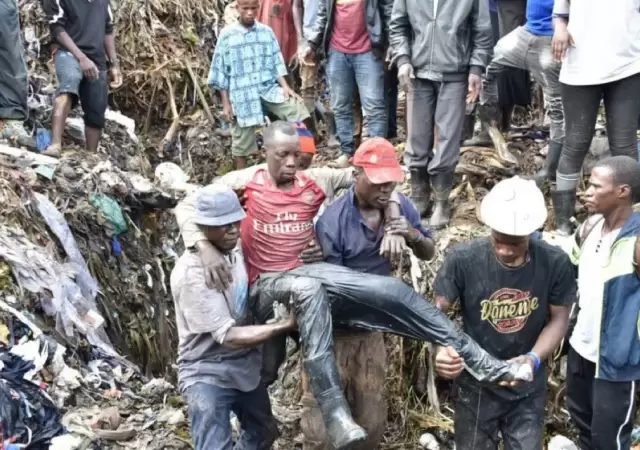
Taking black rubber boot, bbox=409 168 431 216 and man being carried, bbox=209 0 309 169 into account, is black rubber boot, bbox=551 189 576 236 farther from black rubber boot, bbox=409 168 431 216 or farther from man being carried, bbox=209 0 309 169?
man being carried, bbox=209 0 309 169

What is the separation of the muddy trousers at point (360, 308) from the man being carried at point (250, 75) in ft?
11.9

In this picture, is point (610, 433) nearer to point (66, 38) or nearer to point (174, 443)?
point (174, 443)

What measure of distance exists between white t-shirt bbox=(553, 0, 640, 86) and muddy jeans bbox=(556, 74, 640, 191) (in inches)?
3.5

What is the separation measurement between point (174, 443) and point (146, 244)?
2434 millimetres

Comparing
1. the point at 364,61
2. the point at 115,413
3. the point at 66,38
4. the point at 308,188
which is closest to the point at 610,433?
the point at 308,188

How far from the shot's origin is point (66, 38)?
758 cm

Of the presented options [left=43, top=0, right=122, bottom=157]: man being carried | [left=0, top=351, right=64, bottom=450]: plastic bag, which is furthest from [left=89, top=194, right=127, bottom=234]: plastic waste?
[left=0, top=351, right=64, bottom=450]: plastic bag

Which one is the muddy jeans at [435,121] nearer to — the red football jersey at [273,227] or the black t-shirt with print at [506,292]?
the red football jersey at [273,227]

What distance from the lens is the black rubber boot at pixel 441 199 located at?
21.2 feet

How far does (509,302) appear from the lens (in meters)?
4.23

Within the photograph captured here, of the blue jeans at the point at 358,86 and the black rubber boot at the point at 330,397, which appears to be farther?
the blue jeans at the point at 358,86

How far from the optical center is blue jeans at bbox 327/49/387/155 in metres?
7.28

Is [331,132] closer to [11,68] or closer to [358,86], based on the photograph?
[358,86]

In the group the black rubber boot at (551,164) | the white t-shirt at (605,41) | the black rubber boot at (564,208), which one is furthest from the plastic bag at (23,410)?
the black rubber boot at (551,164)
